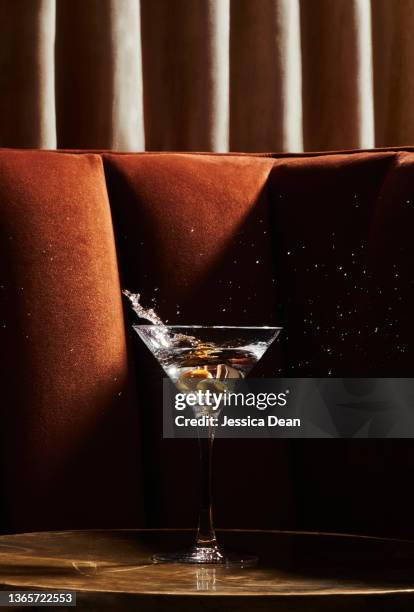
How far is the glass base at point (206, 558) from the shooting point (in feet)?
2.82

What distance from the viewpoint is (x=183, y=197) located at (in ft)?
4.48

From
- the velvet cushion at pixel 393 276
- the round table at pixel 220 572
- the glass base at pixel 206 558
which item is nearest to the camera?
the round table at pixel 220 572

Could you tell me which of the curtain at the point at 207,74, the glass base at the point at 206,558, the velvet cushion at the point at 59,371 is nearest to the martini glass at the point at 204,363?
the glass base at the point at 206,558

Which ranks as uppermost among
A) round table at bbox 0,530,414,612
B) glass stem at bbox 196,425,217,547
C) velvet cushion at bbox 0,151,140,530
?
velvet cushion at bbox 0,151,140,530

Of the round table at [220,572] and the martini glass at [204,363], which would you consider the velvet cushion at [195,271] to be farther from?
the martini glass at [204,363]

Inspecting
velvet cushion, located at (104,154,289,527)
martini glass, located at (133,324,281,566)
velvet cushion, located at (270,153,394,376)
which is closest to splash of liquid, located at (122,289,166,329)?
velvet cushion, located at (104,154,289,527)

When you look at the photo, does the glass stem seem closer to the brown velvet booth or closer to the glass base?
the glass base

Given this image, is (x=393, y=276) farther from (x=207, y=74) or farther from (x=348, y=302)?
(x=207, y=74)

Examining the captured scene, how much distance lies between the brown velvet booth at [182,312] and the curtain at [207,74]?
0.30 m

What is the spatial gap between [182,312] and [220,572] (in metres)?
0.56

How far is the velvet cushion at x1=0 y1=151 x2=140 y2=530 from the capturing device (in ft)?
4.14

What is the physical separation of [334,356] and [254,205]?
0.24m

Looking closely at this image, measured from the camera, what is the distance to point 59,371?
4.17 feet

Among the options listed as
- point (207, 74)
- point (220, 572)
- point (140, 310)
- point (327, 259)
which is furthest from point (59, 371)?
point (207, 74)
